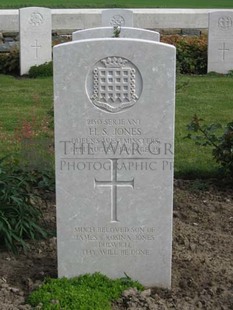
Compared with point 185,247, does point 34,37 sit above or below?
above

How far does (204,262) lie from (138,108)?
3.71ft

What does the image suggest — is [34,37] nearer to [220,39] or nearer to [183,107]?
[220,39]

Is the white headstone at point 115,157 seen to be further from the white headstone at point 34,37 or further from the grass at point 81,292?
the white headstone at point 34,37

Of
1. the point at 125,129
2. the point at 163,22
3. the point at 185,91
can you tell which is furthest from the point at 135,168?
the point at 163,22

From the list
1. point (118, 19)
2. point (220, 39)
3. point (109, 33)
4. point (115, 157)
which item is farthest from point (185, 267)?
point (220, 39)

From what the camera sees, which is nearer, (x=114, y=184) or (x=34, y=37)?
(x=114, y=184)

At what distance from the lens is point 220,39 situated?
1314cm

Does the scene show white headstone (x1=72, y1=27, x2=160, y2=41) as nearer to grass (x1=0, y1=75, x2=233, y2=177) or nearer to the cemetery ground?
the cemetery ground

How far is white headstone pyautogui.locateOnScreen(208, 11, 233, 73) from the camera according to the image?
515 inches

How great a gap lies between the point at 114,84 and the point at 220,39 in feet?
30.2

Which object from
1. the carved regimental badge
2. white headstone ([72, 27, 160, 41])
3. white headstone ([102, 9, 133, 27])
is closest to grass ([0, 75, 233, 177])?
white headstone ([102, 9, 133, 27])

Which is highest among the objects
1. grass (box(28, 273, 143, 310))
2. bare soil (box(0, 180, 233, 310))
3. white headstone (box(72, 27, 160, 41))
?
white headstone (box(72, 27, 160, 41))

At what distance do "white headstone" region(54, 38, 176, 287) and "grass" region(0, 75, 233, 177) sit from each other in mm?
2518

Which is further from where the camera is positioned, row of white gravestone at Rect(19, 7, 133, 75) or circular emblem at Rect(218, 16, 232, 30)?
circular emblem at Rect(218, 16, 232, 30)
